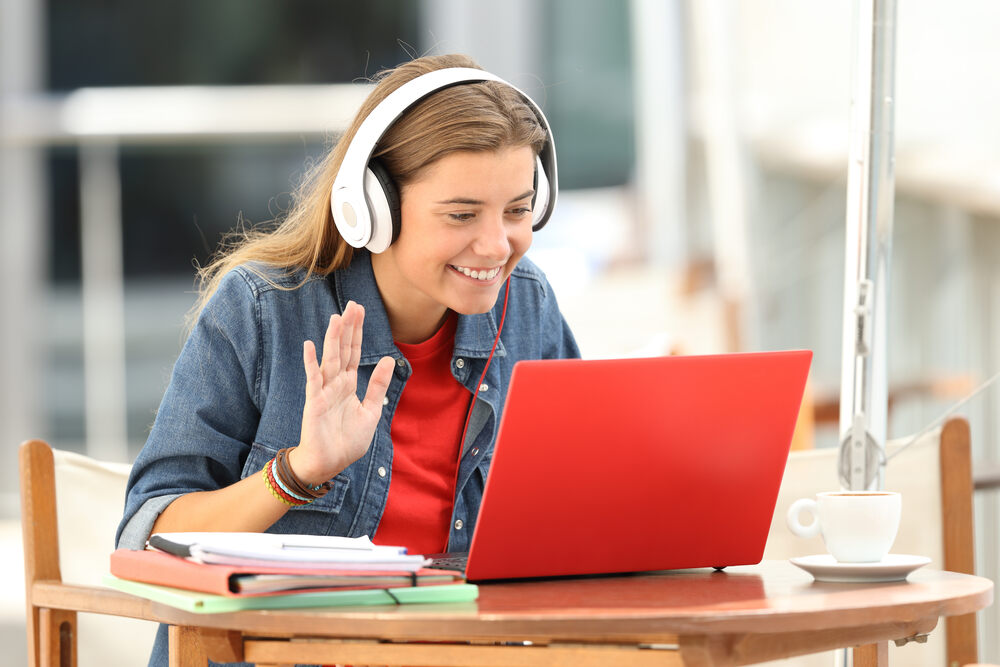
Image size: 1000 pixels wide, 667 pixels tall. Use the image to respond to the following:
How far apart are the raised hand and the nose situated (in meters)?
0.18

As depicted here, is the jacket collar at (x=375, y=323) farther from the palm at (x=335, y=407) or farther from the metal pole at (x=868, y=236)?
the metal pole at (x=868, y=236)

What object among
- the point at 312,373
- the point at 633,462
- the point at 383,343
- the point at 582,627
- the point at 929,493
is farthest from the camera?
the point at 929,493

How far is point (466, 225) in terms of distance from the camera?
1226mm

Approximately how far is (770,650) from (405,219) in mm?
628

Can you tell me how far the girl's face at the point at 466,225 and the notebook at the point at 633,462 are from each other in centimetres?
35

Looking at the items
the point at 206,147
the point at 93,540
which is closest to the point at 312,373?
the point at 93,540

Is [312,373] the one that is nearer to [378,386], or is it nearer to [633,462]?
[378,386]

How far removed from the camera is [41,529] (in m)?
1.29

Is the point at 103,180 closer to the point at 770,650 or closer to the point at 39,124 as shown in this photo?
the point at 39,124

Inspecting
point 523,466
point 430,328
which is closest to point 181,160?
point 430,328

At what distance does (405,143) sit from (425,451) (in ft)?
1.04

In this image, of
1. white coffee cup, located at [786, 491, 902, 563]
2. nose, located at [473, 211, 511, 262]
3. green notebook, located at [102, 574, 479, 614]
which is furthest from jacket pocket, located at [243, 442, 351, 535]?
white coffee cup, located at [786, 491, 902, 563]

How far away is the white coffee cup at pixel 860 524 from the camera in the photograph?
95 centimetres

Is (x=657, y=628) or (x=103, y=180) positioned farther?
(x=103, y=180)
